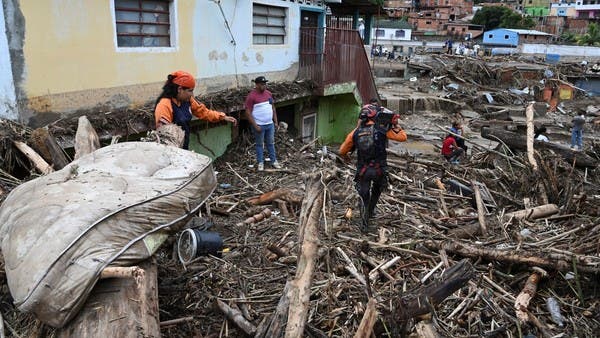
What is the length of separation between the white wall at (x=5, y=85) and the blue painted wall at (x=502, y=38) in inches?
2174

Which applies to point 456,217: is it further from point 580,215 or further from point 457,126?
point 457,126

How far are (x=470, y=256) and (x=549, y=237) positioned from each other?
1.53 metres

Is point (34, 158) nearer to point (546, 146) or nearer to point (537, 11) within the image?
point (546, 146)

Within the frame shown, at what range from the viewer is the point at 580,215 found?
6727 mm

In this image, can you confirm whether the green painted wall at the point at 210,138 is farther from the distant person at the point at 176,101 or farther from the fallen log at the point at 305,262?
the fallen log at the point at 305,262

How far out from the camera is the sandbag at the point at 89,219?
2.72 m

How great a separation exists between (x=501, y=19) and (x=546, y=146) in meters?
64.2

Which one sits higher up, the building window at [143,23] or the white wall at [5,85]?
the building window at [143,23]

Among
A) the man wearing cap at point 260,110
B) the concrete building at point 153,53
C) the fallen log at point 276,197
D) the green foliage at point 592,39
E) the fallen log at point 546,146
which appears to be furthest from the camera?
the green foliage at point 592,39

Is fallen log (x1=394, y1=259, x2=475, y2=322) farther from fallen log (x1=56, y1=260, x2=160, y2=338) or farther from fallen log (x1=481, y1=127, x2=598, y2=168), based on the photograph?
fallen log (x1=481, y1=127, x2=598, y2=168)

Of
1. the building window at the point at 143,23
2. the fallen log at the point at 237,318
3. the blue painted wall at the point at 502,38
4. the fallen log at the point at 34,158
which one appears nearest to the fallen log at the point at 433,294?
the fallen log at the point at 237,318

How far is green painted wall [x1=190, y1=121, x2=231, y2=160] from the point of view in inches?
367

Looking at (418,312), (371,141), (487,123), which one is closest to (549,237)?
(371,141)

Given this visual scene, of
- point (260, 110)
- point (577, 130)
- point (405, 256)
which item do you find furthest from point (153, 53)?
point (577, 130)
